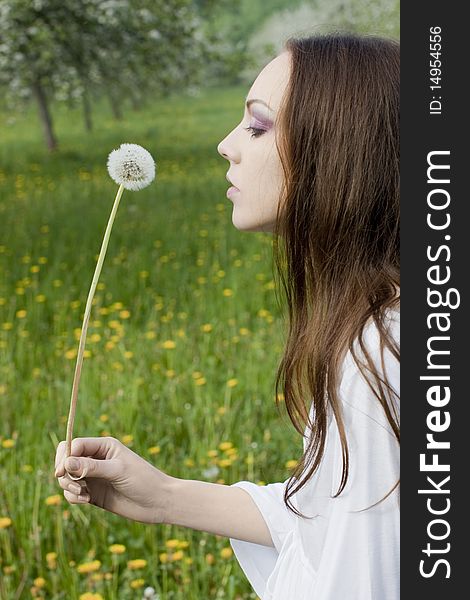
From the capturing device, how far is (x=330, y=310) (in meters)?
1.07

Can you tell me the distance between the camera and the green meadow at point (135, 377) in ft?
6.29

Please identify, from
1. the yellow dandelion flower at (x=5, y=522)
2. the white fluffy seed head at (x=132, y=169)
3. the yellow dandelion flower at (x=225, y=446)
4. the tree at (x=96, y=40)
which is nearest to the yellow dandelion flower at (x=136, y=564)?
the yellow dandelion flower at (x=5, y=522)

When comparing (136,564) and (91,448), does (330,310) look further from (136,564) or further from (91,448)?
(136,564)

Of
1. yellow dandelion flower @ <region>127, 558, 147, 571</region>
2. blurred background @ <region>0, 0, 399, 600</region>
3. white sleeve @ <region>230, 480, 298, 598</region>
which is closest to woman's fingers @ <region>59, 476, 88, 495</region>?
white sleeve @ <region>230, 480, 298, 598</region>

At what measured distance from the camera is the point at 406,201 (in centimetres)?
97

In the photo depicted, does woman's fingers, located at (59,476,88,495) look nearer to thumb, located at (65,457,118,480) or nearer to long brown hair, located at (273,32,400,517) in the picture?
thumb, located at (65,457,118,480)

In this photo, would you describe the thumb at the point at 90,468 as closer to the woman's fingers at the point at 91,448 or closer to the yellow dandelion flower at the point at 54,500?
the woman's fingers at the point at 91,448

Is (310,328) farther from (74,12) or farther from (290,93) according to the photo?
(74,12)

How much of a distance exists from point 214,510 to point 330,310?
34 cm

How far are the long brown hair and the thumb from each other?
0.73 ft

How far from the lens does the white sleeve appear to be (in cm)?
124

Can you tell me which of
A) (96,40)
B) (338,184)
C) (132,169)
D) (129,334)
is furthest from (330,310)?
(96,40)

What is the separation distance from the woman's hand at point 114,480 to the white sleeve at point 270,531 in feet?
0.43

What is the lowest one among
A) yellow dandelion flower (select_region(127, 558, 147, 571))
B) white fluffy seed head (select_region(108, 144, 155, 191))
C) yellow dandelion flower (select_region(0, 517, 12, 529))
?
yellow dandelion flower (select_region(127, 558, 147, 571))
